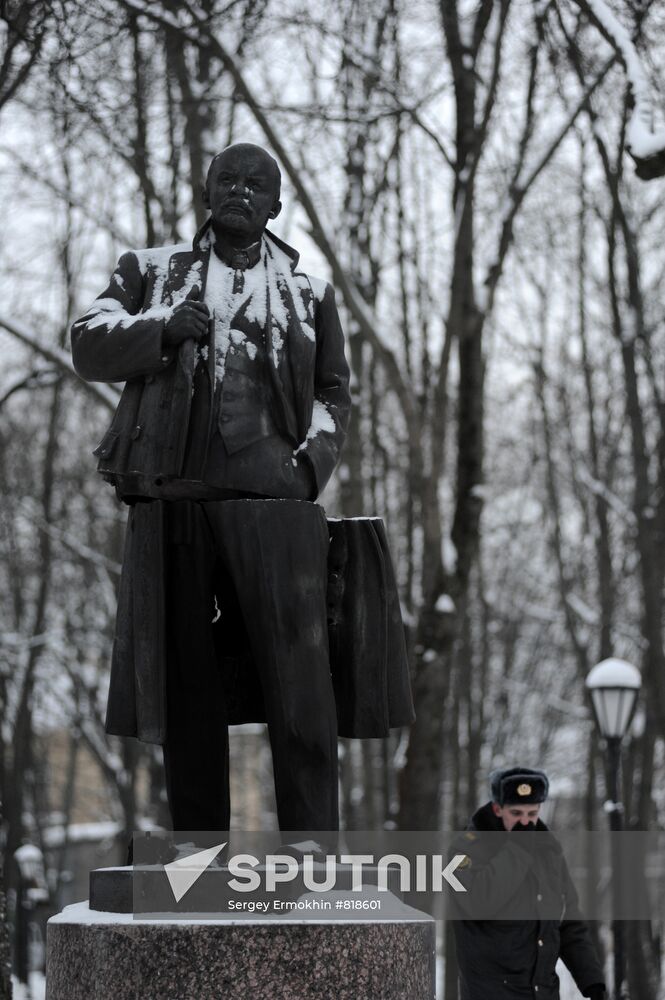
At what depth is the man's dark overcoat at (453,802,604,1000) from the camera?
6938 millimetres

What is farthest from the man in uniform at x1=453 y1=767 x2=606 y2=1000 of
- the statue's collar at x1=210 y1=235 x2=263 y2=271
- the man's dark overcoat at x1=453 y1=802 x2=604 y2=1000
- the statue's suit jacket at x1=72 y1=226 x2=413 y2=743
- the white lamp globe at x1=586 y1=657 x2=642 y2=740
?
the white lamp globe at x1=586 y1=657 x2=642 y2=740

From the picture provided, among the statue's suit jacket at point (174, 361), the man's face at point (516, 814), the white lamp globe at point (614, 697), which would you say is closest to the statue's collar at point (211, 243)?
the statue's suit jacket at point (174, 361)

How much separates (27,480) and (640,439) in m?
12.9

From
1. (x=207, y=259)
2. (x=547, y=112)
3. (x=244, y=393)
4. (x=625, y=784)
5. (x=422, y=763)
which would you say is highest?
(x=547, y=112)

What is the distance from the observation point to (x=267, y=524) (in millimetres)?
5184

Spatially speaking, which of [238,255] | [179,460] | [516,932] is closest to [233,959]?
[179,460]

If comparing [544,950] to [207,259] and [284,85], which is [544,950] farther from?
[284,85]

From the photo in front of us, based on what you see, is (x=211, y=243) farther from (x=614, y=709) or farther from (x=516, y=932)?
(x=614, y=709)

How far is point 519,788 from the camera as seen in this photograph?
710 centimetres

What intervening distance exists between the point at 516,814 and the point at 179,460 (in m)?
2.84

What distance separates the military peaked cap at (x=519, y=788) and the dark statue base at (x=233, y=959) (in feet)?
8.06

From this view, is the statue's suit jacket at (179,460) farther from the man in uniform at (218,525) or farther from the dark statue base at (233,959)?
the dark statue base at (233,959)

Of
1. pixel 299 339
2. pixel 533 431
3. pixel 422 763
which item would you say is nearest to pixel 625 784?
pixel 533 431

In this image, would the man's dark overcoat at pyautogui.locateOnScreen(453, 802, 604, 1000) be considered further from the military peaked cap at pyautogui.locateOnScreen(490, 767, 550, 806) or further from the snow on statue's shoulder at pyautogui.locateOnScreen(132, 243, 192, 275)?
the snow on statue's shoulder at pyautogui.locateOnScreen(132, 243, 192, 275)
